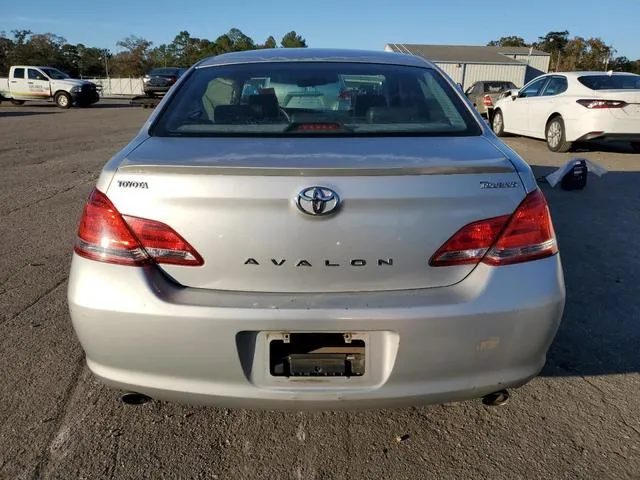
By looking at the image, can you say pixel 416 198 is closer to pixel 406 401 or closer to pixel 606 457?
pixel 406 401

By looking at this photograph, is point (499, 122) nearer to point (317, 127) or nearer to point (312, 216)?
point (317, 127)

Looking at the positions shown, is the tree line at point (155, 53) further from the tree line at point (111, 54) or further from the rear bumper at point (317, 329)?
the rear bumper at point (317, 329)

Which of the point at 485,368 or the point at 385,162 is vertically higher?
the point at 385,162

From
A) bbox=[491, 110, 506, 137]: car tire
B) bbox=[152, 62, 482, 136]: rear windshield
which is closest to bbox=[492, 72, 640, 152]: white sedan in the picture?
bbox=[491, 110, 506, 137]: car tire

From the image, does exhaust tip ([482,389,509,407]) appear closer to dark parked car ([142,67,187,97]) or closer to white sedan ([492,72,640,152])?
white sedan ([492,72,640,152])

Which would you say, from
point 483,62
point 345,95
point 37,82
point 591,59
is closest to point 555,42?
point 591,59

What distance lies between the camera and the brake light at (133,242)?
1849mm

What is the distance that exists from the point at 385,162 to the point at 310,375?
0.79 m

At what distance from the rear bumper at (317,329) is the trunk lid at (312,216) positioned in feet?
0.22

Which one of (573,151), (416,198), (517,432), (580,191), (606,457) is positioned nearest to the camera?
(416,198)

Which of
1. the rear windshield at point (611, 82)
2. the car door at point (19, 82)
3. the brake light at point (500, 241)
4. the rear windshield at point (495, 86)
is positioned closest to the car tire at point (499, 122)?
the rear windshield at point (611, 82)

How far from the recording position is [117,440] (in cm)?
225

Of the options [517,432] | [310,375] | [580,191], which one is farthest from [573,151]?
[310,375]

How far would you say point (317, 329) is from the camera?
1.78 m
